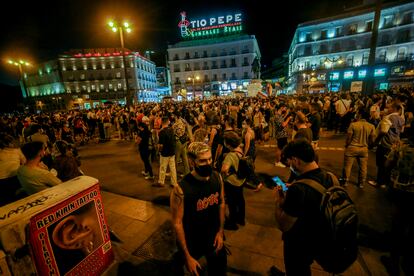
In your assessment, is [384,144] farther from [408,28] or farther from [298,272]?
[408,28]

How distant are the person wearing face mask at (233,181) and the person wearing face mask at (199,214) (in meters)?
1.20

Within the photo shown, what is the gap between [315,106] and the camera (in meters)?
5.98

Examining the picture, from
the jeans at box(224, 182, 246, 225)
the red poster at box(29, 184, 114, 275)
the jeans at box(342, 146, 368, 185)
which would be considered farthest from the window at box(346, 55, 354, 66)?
the red poster at box(29, 184, 114, 275)

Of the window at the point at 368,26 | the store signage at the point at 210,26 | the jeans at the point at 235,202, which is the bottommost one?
the jeans at the point at 235,202

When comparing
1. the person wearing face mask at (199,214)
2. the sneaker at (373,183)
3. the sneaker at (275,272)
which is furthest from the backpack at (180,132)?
the sneaker at (373,183)

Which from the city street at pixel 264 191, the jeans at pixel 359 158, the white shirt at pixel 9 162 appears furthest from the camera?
the jeans at pixel 359 158

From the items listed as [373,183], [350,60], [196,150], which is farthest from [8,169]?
[350,60]

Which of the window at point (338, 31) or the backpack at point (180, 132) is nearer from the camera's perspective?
the backpack at point (180, 132)

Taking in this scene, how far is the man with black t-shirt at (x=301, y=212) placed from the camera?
5.82 feet

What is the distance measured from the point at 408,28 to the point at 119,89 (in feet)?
230

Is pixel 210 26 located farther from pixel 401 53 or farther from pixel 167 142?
pixel 167 142

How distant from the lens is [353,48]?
43156 mm

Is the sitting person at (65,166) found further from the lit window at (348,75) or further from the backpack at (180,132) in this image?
the lit window at (348,75)

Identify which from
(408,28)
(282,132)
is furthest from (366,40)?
(282,132)
